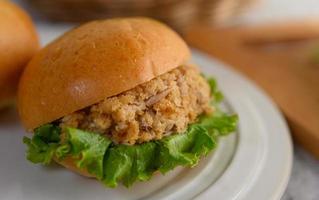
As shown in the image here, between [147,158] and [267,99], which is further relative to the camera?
[267,99]

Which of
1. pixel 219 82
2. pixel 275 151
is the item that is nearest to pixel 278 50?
pixel 219 82

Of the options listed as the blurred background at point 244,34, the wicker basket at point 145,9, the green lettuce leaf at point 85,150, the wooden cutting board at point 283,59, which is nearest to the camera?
the green lettuce leaf at point 85,150

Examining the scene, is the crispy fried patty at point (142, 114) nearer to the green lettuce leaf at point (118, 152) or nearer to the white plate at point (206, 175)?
the green lettuce leaf at point (118, 152)

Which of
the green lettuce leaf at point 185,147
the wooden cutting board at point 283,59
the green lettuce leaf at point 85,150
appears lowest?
the wooden cutting board at point 283,59

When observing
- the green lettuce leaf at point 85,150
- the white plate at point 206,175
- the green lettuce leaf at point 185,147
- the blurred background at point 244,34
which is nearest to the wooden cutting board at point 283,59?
the blurred background at point 244,34

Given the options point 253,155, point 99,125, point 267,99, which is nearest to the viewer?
point 99,125

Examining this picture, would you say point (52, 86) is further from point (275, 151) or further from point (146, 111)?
point (275, 151)

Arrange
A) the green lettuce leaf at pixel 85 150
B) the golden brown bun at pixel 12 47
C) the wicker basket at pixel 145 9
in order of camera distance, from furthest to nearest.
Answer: the wicker basket at pixel 145 9 → the golden brown bun at pixel 12 47 → the green lettuce leaf at pixel 85 150
